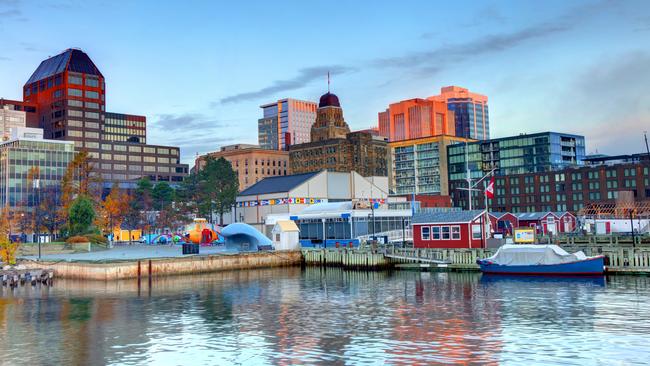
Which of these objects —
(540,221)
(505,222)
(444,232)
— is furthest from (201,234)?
(540,221)

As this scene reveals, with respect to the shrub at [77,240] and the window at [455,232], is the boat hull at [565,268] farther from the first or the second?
the shrub at [77,240]

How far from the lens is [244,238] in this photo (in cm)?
10406

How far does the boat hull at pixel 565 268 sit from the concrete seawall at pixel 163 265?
3527 cm

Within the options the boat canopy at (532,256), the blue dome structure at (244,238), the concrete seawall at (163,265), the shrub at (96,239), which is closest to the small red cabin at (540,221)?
the boat canopy at (532,256)

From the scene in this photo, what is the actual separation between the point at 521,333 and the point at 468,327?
355 cm

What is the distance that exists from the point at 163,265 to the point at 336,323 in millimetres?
44652

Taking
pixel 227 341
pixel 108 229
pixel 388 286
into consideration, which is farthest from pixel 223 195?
pixel 227 341

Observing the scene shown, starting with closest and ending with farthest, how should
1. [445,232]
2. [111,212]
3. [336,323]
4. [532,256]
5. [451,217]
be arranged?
1. [336,323]
2. [532,256]
3. [445,232]
4. [451,217]
5. [111,212]

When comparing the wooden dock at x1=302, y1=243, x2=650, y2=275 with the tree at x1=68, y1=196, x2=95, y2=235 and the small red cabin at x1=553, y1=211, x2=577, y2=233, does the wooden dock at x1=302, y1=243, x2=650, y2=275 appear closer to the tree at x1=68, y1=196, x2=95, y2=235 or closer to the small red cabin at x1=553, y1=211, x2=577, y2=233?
the tree at x1=68, y1=196, x2=95, y2=235

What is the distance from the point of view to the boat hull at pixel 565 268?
2717 inches

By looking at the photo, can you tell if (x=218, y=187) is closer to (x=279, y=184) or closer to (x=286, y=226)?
(x=279, y=184)

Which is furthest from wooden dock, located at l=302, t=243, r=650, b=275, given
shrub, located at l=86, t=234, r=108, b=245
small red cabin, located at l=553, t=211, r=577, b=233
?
small red cabin, located at l=553, t=211, r=577, b=233

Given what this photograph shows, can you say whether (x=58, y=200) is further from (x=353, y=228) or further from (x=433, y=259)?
(x=433, y=259)

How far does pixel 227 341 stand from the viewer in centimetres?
3725
